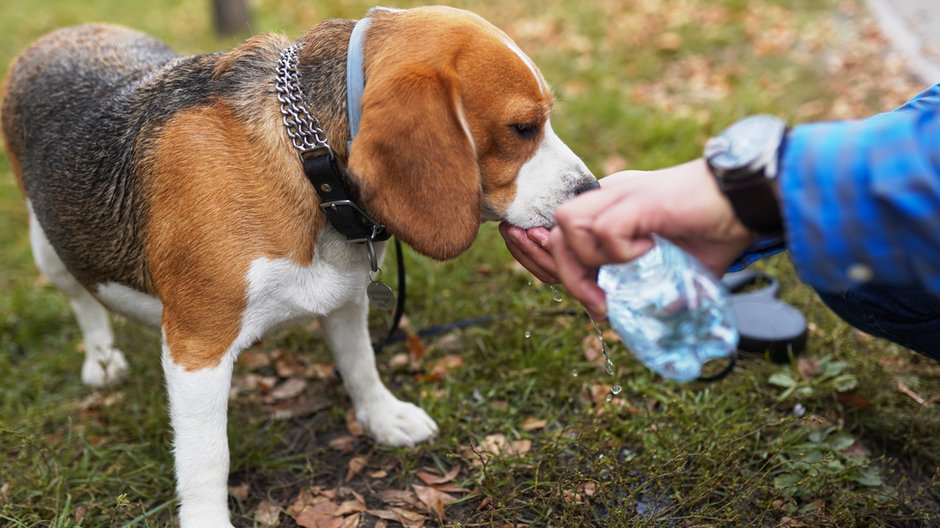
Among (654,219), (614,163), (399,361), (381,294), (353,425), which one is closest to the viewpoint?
(654,219)

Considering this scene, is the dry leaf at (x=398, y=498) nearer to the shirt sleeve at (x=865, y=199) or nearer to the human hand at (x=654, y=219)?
the human hand at (x=654, y=219)

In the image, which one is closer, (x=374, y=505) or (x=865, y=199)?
(x=865, y=199)

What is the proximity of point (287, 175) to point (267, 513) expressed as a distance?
1.30m

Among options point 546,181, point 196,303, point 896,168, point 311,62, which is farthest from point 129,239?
point 896,168

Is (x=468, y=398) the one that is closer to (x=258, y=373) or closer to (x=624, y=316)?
(x=258, y=373)

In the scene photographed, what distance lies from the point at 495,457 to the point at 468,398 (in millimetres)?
624

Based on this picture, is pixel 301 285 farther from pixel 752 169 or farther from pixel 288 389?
pixel 752 169

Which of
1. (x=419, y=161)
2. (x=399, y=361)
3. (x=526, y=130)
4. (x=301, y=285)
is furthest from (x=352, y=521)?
(x=526, y=130)

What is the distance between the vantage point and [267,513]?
3049mm

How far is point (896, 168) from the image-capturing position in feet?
5.60

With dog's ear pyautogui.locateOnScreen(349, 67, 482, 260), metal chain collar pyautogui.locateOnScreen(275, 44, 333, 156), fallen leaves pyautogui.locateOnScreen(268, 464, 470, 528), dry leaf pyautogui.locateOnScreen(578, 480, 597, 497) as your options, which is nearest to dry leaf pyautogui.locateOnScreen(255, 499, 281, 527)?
fallen leaves pyautogui.locateOnScreen(268, 464, 470, 528)

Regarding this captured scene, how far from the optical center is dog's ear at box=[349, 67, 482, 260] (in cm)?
232

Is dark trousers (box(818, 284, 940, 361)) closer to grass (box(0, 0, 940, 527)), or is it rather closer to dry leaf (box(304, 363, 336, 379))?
grass (box(0, 0, 940, 527))

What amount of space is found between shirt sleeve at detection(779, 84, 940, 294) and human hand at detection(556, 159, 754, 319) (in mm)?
151
